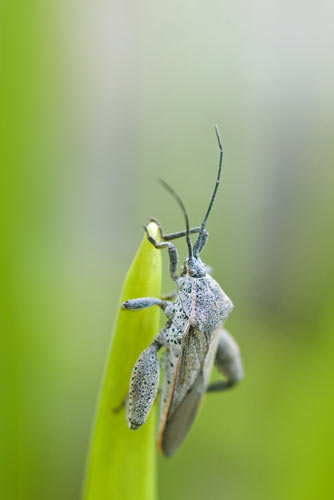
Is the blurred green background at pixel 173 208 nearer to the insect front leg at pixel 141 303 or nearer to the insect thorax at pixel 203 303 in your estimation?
the insect thorax at pixel 203 303

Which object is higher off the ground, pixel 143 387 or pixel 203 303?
pixel 203 303

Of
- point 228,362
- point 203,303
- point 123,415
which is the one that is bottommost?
point 123,415

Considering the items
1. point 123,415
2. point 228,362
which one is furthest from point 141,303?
point 228,362

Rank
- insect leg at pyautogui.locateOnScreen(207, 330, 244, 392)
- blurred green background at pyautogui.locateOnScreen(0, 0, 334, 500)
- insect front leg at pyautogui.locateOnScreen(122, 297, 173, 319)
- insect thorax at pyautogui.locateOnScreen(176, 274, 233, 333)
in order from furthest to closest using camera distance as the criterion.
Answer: insect leg at pyautogui.locateOnScreen(207, 330, 244, 392) < insect thorax at pyautogui.locateOnScreen(176, 274, 233, 333) < blurred green background at pyautogui.locateOnScreen(0, 0, 334, 500) < insect front leg at pyautogui.locateOnScreen(122, 297, 173, 319)

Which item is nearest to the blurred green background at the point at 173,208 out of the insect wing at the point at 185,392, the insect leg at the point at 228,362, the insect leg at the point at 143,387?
the insect leg at the point at 228,362

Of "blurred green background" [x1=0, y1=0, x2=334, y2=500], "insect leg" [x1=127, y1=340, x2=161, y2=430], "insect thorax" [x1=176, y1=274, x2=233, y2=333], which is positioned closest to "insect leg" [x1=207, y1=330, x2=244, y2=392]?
"blurred green background" [x1=0, y1=0, x2=334, y2=500]

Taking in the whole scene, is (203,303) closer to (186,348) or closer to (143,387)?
(186,348)

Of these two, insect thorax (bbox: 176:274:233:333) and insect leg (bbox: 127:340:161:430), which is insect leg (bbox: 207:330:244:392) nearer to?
insect thorax (bbox: 176:274:233:333)
